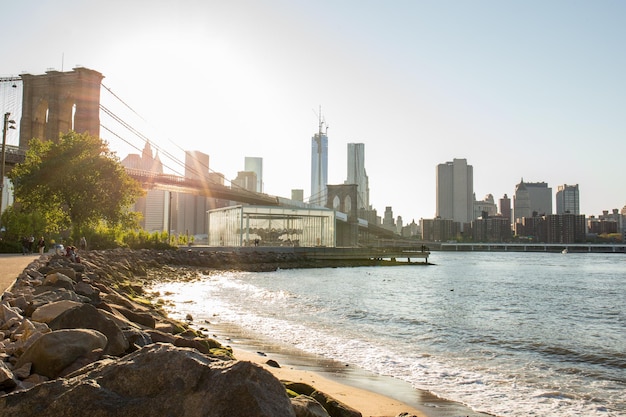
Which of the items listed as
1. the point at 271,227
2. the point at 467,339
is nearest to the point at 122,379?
the point at 467,339

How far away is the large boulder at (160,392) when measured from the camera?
9.77 feet

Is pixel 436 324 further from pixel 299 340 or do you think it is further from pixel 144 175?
pixel 144 175

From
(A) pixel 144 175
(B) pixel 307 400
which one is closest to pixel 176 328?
(B) pixel 307 400

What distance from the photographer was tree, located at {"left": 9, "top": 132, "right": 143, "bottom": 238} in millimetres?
33812

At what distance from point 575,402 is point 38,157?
122 feet

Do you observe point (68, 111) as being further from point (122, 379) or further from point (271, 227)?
point (122, 379)

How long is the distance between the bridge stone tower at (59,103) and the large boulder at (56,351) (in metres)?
55.0

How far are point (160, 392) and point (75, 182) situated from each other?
34.4 m

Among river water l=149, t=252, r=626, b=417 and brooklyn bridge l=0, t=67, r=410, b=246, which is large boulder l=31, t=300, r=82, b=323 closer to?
river water l=149, t=252, r=626, b=417

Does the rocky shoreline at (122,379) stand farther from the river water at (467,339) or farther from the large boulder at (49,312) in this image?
the river water at (467,339)

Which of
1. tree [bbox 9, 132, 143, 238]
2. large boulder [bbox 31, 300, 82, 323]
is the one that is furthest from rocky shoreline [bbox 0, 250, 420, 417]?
tree [bbox 9, 132, 143, 238]

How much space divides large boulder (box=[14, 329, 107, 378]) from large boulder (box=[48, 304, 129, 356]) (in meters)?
0.42

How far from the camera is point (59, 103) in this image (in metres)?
59.2

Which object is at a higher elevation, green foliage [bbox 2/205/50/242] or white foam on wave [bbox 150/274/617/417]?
green foliage [bbox 2/205/50/242]
